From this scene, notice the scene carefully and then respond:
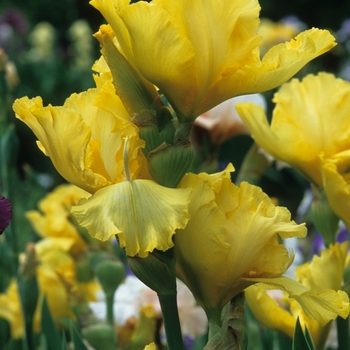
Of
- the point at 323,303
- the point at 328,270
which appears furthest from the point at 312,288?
the point at 323,303

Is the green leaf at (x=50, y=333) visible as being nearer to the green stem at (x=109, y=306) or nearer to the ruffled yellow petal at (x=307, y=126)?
the green stem at (x=109, y=306)

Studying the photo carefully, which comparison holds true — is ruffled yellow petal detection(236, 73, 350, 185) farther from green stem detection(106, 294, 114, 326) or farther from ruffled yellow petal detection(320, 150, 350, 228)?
green stem detection(106, 294, 114, 326)

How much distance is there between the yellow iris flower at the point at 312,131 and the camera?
0.65m

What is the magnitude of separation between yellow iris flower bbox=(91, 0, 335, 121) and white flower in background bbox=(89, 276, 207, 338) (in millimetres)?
427

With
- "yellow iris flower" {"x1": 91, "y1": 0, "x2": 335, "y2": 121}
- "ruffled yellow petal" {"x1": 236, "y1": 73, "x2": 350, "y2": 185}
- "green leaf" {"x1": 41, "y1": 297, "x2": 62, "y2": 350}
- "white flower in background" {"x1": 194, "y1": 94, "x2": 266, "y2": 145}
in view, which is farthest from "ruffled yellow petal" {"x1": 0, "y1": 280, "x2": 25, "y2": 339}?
"yellow iris flower" {"x1": 91, "y1": 0, "x2": 335, "y2": 121}

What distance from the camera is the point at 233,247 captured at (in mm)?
488

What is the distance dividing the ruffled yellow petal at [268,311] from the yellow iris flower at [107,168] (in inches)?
7.3

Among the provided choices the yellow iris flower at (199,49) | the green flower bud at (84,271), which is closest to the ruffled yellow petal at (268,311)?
the yellow iris flower at (199,49)

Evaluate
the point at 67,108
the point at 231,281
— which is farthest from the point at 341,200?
the point at 67,108

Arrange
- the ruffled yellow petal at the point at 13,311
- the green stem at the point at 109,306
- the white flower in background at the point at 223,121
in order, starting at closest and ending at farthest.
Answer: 1. the green stem at the point at 109,306
2. the ruffled yellow petal at the point at 13,311
3. the white flower in background at the point at 223,121

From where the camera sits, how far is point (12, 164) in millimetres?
1040

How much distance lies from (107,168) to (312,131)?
259mm

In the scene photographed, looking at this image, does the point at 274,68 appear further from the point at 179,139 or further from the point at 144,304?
the point at 144,304

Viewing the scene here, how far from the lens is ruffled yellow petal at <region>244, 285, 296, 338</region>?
624mm
